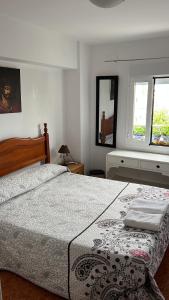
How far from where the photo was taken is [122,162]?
140 inches

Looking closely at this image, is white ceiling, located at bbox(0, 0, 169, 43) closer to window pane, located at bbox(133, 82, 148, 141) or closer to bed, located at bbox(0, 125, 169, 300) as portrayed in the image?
window pane, located at bbox(133, 82, 148, 141)

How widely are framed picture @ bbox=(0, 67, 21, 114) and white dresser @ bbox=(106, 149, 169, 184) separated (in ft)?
4.86

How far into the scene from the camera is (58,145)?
155 inches

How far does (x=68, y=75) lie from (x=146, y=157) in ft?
5.49

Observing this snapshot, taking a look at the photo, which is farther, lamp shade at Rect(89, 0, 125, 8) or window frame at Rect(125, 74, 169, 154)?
window frame at Rect(125, 74, 169, 154)

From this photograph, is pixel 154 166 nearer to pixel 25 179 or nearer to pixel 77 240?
pixel 25 179

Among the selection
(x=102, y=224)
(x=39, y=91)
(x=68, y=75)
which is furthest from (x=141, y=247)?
(x=68, y=75)

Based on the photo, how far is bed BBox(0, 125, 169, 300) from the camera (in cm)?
167

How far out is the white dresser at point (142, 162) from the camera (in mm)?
3283

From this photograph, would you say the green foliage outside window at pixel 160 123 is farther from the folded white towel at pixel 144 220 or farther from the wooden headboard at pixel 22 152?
the folded white towel at pixel 144 220

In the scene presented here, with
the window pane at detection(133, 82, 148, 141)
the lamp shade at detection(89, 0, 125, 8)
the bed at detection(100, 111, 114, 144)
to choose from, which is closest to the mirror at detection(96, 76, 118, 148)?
the bed at detection(100, 111, 114, 144)

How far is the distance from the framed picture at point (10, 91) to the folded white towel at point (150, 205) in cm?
173

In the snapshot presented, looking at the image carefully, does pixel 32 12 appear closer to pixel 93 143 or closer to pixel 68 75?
pixel 68 75

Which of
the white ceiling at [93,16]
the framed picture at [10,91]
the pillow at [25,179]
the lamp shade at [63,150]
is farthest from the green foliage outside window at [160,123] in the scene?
the framed picture at [10,91]
